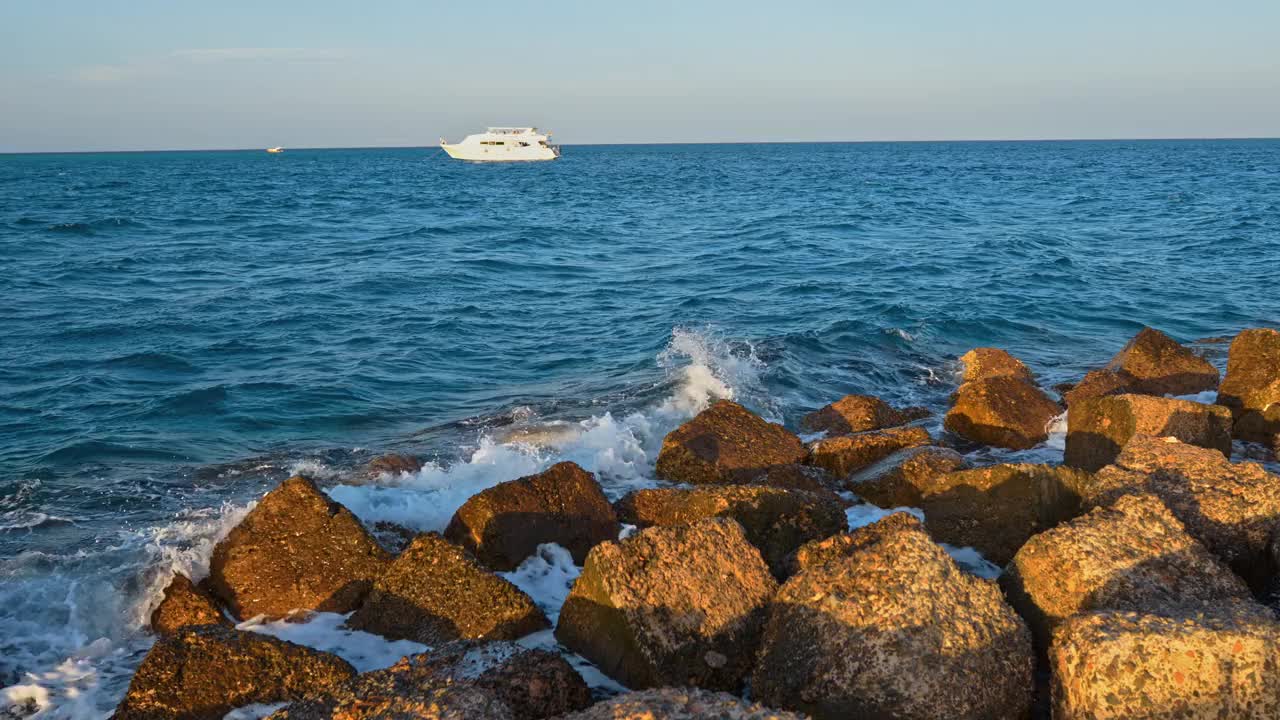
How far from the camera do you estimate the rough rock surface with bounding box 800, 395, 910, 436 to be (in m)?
9.74

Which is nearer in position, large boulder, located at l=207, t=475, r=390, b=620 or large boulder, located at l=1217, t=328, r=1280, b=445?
large boulder, located at l=207, t=475, r=390, b=620

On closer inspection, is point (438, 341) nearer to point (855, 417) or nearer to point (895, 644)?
point (855, 417)

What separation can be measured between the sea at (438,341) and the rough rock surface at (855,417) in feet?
1.83

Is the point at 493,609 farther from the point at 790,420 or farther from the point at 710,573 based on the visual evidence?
the point at 790,420

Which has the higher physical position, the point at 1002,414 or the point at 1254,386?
the point at 1254,386

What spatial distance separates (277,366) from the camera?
1301 cm

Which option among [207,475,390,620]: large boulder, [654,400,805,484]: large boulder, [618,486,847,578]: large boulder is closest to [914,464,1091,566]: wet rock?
[618,486,847,578]: large boulder

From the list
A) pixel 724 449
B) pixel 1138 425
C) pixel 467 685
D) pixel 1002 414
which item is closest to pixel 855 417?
pixel 1002 414

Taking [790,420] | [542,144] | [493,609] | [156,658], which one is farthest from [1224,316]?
[542,144]

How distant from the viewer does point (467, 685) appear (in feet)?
12.0

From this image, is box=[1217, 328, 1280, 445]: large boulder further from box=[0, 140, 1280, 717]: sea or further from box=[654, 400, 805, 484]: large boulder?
box=[654, 400, 805, 484]: large boulder

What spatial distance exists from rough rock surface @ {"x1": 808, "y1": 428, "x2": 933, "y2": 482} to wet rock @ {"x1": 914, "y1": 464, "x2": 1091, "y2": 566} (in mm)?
1701

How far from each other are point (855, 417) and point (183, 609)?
6.46 meters

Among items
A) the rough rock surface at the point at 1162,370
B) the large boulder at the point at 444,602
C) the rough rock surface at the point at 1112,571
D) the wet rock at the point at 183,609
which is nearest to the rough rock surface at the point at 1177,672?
the rough rock surface at the point at 1112,571
